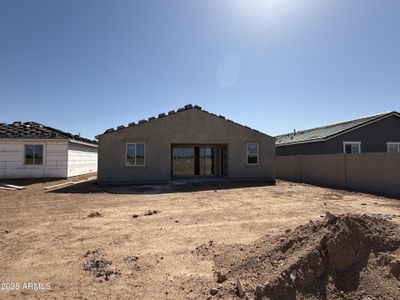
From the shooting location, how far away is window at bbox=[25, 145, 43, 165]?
2023 centimetres

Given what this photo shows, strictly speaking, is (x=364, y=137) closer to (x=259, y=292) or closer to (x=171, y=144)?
(x=171, y=144)

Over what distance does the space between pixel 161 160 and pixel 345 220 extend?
14.9 m

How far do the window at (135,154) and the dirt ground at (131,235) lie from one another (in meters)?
4.88

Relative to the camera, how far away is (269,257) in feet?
15.9

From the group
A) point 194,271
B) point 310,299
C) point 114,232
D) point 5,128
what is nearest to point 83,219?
point 114,232

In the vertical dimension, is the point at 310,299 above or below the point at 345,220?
below

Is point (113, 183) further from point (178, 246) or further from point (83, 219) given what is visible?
point (178, 246)

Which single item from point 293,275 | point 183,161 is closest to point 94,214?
point 293,275

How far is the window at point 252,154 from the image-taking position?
20.4 meters

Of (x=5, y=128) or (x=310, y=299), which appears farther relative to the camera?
(x=5, y=128)

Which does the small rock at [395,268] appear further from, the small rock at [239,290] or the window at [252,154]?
the window at [252,154]

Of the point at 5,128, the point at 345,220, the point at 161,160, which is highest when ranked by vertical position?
the point at 5,128

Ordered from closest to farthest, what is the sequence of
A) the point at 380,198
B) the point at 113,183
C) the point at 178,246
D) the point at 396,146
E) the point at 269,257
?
the point at 269,257
the point at 178,246
the point at 380,198
the point at 113,183
the point at 396,146

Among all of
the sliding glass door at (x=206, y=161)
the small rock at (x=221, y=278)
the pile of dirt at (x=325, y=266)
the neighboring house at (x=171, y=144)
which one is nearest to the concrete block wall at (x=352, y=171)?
the neighboring house at (x=171, y=144)
